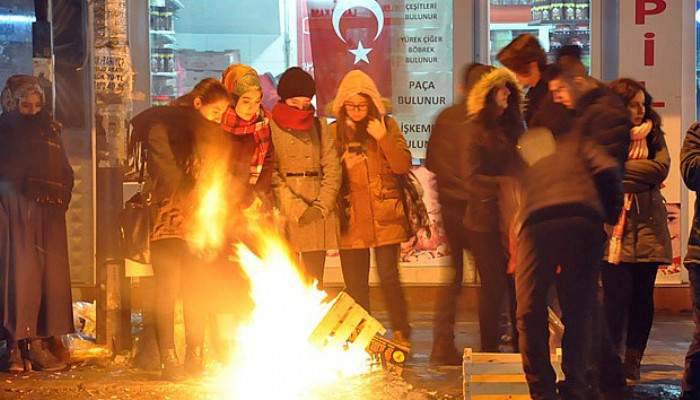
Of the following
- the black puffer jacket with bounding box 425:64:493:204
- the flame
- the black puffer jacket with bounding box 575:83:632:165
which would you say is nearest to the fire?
the flame

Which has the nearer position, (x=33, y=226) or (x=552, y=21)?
(x=33, y=226)

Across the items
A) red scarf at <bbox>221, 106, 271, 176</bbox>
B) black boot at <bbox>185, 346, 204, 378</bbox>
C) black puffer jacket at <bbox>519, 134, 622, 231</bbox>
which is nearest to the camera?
black puffer jacket at <bbox>519, 134, 622, 231</bbox>

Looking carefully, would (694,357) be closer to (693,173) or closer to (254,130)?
(693,173)

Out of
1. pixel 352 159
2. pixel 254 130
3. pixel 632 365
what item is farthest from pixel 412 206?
pixel 632 365

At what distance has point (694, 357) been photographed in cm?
740

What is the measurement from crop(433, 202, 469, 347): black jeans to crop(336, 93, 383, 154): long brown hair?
0.82 meters

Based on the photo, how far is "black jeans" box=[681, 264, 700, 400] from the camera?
7.39 meters

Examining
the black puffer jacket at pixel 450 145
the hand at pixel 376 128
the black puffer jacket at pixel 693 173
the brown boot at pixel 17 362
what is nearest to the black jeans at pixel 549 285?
the black puffer jacket at pixel 693 173

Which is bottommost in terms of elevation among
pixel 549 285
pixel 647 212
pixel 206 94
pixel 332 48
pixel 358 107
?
pixel 549 285

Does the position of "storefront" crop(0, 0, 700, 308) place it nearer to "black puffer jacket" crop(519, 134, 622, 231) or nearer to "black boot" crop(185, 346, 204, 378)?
"black boot" crop(185, 346, 204, 378)

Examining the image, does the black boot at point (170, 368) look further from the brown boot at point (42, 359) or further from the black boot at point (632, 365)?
the black boot at point (632, 365)

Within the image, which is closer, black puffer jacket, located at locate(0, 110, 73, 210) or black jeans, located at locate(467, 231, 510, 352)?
black jeans, located at locate(467, 231, 510, 352)

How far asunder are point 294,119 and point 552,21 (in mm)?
3354

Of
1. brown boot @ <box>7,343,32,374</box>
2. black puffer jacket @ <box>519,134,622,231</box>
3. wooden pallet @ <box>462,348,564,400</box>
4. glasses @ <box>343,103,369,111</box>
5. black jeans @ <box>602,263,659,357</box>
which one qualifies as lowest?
brown boot @ <box>7,343,32,374</box>
